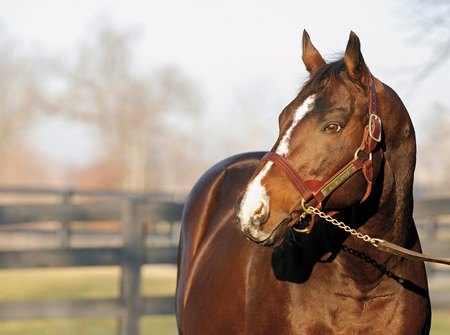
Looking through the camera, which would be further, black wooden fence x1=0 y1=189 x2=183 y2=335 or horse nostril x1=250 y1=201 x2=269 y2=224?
black wooden fence x1=0 y1=189 x2=183 y2=335

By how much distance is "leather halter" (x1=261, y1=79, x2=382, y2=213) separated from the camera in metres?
2.98

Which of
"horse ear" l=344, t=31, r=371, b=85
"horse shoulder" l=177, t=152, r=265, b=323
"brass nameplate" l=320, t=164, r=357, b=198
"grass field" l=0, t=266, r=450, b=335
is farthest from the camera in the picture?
"grass field" l=0, t=266, r=450, b=335

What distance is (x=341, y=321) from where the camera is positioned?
128 inches

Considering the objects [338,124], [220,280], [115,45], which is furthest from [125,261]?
[115,45]

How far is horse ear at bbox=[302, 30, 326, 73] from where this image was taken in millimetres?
3496

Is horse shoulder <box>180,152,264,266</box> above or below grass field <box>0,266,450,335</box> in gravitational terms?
above

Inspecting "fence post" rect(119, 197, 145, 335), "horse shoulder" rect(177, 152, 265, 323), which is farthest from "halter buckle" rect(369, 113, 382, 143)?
"fence post" rect(119, 197, 145, 335)

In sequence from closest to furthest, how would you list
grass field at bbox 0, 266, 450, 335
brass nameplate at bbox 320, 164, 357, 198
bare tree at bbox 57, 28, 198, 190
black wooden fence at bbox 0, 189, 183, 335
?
brass nameplate at bbox 320, 164, 357, 198
black wooden fence at bbox 0, 189, 183, 335
grass field at bbox 0, 266, 450, 335
bare tree at bbox 57, 28, 198, 190

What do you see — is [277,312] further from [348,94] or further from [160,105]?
[160,105]

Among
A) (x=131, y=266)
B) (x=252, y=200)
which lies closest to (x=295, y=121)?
(x=252, y=200)

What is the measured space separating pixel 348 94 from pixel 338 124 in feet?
0.50

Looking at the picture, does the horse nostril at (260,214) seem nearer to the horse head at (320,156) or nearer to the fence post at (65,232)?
the horse head at (320,156)

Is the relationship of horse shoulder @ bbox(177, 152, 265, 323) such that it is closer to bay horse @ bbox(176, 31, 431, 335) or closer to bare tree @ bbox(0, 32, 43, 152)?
bay horse @ bbox(176, 31, 431, 335)

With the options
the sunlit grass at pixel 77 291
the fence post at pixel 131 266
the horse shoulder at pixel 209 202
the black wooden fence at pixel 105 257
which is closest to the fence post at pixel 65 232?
the sunlit grass at pixel 77 291
